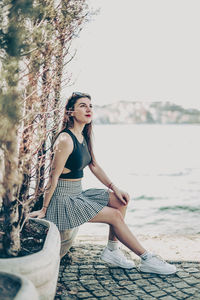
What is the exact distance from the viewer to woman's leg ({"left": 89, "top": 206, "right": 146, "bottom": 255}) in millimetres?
3805

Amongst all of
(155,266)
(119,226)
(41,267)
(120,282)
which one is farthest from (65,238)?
(41,267)

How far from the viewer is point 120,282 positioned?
3.60 m

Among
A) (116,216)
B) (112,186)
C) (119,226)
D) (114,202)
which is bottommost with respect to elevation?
(119,226)

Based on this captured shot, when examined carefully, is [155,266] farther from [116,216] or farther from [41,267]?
[41,267]

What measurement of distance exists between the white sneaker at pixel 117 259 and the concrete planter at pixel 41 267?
4.26 ft

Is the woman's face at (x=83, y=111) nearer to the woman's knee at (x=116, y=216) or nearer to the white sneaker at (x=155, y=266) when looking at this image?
the woman's knee at (x=116, y=216)

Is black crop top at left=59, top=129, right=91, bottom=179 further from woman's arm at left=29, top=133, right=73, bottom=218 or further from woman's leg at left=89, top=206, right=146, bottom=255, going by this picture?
woman's leg at left=89, top=206, right=146, bottom=255

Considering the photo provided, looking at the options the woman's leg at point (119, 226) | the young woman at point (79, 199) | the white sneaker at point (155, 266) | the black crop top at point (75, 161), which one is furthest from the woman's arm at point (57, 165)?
the white sneaker at point (155, 266)

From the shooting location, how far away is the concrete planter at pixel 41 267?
248 centimetres

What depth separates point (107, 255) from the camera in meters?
4.04

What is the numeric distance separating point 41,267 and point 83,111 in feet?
6.42

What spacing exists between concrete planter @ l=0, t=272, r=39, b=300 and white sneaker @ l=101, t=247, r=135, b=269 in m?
1.89

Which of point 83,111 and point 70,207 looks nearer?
point 70,207

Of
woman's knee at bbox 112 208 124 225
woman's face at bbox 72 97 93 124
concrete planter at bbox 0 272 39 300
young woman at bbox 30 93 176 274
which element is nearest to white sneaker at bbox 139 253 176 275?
young woman at bbox 30 93 176 274
